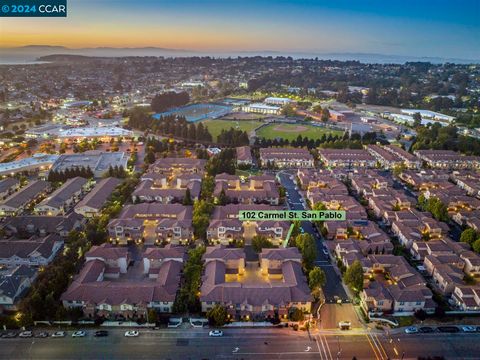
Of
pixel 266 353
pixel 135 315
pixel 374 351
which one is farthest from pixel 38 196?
pixel 374 351

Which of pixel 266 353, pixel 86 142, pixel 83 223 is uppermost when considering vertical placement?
pixel 86 142

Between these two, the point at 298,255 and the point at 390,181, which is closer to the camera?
the point at 298,255

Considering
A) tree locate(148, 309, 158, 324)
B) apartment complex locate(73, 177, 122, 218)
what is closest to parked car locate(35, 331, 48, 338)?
tree locate(148, 309, 158, 324)

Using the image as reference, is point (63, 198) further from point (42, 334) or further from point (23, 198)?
point (42, 334)

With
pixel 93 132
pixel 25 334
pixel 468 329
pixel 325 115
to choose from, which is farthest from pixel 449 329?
pixel 325 115

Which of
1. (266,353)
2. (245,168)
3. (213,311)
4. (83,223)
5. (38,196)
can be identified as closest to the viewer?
(266,353)

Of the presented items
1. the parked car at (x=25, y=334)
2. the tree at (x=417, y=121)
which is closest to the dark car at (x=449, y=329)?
the parked car at (x=25, y=334)

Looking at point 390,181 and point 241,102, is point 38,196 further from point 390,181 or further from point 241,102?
point 241,102
